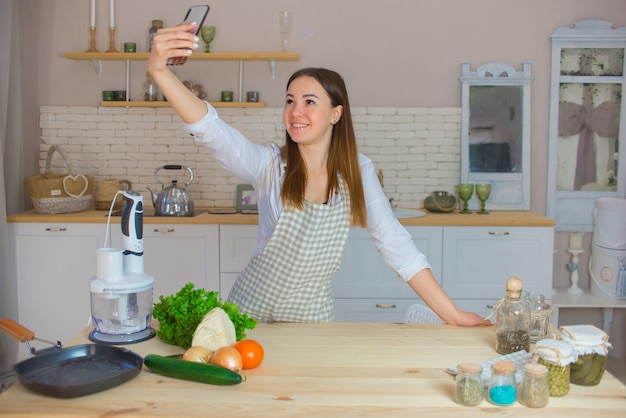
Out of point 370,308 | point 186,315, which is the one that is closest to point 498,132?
point 370,308

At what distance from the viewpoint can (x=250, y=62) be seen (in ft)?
15.8

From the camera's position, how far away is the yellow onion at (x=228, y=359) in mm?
1816

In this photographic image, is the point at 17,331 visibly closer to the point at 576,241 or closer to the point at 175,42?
the point at 175,42

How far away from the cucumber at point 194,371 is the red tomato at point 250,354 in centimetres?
11

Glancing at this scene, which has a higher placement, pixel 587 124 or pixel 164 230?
pixel 587 124

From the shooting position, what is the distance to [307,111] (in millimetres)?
2412

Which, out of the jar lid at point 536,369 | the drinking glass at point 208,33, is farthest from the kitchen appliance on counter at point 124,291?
the drinking glass at point 208,33

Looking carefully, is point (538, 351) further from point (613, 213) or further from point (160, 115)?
point (160, 115)

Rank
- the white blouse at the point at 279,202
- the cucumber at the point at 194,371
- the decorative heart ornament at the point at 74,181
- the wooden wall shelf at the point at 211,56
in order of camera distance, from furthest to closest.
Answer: the wooden wall shelf at the point at 211,56
the decorative heart ornament at the point at 74,181
the white blouse at the point at 279,202
the cucumber at the point at 194,371

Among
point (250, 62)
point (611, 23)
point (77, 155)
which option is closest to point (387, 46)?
point (250, 62)

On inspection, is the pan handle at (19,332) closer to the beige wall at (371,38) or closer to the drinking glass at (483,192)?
the beige wall at (371,38)

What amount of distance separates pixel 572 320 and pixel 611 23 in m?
2.01

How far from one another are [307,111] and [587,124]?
3006mm

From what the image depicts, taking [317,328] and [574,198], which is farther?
[574,198]
